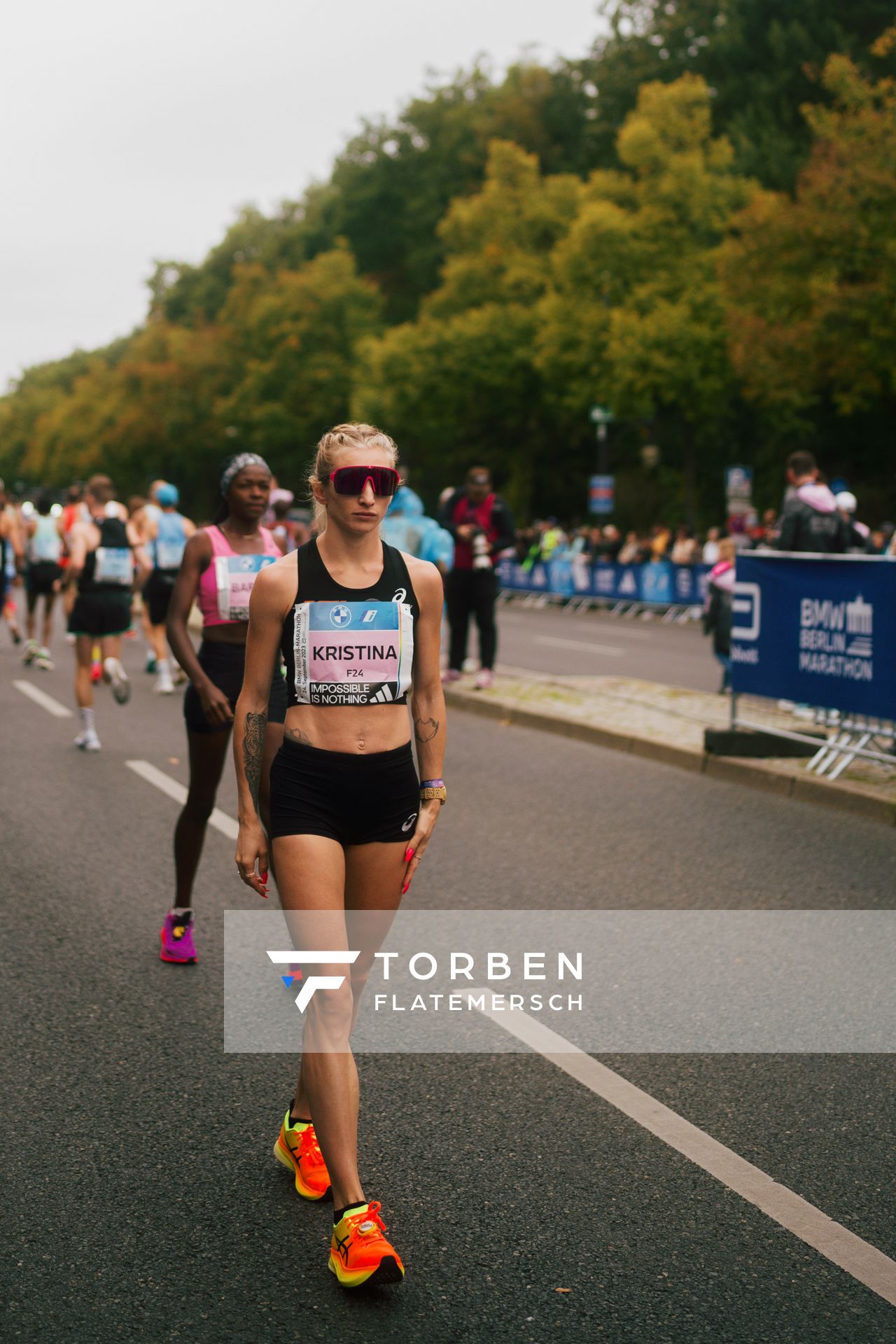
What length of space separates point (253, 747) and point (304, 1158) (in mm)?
1003

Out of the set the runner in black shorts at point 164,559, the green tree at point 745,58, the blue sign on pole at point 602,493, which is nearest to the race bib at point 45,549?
the runner in black shorts at point 164,559

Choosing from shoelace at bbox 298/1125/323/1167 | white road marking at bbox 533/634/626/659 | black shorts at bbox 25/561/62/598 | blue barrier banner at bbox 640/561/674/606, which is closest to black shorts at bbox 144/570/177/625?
black shorts at bbox 25/561/62/598

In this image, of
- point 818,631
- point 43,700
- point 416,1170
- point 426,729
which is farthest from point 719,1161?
point 43,700

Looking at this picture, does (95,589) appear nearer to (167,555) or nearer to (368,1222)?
(167,555)

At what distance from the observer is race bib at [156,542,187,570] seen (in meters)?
15.4

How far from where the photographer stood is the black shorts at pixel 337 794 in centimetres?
358

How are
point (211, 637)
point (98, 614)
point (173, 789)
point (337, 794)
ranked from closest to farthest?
point (337, 794)
point (211, 637)
point (173, 789)
point (98, 614)

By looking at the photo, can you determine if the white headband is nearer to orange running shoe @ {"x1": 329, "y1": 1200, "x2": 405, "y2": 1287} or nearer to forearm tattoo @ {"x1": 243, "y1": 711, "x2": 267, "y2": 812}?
forearm tattoo @ {"x1": 243, "y1": 711, "x2": 267, "y2": 812}

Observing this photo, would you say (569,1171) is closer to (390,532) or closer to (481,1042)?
(481,1042)

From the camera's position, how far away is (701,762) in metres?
10.7

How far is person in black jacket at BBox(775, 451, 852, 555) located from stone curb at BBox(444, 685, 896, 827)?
8.08 feet

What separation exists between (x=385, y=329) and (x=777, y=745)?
2247 inches

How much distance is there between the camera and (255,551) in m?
6.02

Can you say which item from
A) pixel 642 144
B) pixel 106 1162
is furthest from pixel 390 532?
pixel 642 144
